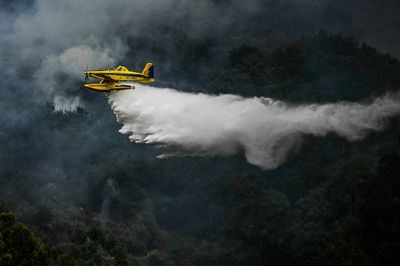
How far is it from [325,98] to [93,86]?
57136 millimetres

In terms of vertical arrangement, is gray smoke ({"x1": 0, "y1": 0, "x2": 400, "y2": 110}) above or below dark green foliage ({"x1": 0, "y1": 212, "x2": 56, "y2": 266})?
above

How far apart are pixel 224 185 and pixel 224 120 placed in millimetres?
32064

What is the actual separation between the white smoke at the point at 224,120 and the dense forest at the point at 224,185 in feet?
23.2

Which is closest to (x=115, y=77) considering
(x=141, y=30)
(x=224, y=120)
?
(x=224, y=120)

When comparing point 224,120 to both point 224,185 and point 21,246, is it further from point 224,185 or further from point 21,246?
point 224,185

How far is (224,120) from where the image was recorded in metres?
68.6

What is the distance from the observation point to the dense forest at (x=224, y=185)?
81.8m

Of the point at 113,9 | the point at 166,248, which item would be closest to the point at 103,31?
the point at 113,9

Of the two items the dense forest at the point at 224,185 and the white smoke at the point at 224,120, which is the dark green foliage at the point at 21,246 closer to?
the white smoke at the point at 224,120

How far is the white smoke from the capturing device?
6181 centimetres

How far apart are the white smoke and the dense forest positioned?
707 cm

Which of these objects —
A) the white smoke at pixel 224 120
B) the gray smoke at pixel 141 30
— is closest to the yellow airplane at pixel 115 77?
the white smoke at pixel 224 120

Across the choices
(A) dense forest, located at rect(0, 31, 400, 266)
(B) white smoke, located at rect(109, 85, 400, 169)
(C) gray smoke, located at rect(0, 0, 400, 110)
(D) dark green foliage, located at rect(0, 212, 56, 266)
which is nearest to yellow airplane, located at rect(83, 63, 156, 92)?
(B) white smoke, located at rect(109, 85, 400, 169)

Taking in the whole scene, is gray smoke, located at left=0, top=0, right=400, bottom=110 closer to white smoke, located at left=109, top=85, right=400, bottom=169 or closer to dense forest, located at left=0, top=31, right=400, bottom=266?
dense forest, located at left=0, top=31, right=400, bottom=266
